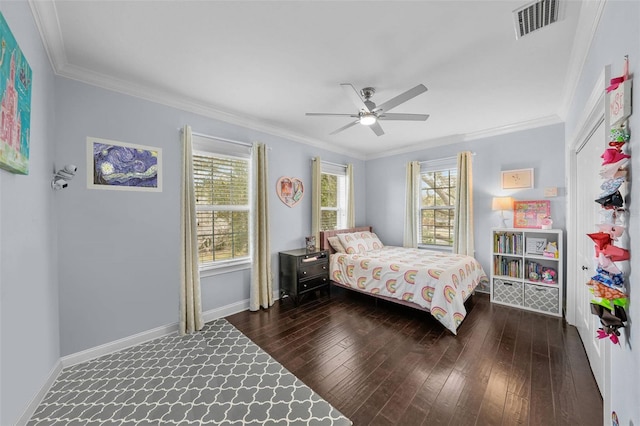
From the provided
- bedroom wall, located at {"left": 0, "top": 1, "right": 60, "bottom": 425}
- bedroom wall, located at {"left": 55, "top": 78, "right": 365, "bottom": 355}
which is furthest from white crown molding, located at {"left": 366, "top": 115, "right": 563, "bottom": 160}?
bedroom wall, located at {"left": 0, "top": 1, "right": 60, "bottom": 425}

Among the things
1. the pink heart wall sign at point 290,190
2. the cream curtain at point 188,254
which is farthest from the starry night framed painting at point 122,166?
the pink heart wall sign at point 290,190

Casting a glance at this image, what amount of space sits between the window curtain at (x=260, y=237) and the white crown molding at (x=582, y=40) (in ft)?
10.3

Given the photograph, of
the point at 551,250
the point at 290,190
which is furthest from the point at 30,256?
the point at 551,250

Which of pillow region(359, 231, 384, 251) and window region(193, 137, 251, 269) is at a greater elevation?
window region(193, 137, 251, 269)

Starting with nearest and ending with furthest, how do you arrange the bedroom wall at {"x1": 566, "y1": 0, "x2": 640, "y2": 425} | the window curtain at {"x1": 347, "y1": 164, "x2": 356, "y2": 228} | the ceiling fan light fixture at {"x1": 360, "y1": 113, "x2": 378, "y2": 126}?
the bedroom wall at {"x1": 566, "y1": 0, "x2": 640, "y2": 425} < the ceiling fan light fixture at {"x1": 360, "y1": 113, "x2": 378, "y2": 126} < the window curtain at {"x1": 347, "y1": 164, "x2": 356, "y2": 228}

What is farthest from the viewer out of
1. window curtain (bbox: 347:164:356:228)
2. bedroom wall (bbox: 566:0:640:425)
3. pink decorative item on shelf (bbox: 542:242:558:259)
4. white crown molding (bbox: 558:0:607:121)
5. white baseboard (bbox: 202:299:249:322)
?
window curtain (bbox: 347:164:356:228)

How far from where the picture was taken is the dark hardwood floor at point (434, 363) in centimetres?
166

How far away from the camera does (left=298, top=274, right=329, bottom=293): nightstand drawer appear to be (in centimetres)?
352

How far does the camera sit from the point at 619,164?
1.17 metres

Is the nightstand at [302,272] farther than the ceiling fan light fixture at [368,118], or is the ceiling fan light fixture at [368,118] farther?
the nightstand at [302,272]

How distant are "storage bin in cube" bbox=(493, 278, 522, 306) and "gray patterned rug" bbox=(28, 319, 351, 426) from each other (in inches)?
121

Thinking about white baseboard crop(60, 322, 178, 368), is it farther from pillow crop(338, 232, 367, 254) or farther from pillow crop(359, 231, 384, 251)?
pillow crop(359, 231, 384, 251)

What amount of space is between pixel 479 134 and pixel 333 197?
2638 mm

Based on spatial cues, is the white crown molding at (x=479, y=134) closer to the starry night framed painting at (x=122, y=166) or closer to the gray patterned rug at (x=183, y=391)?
the starry night framed painting at (x=122, y=166)
